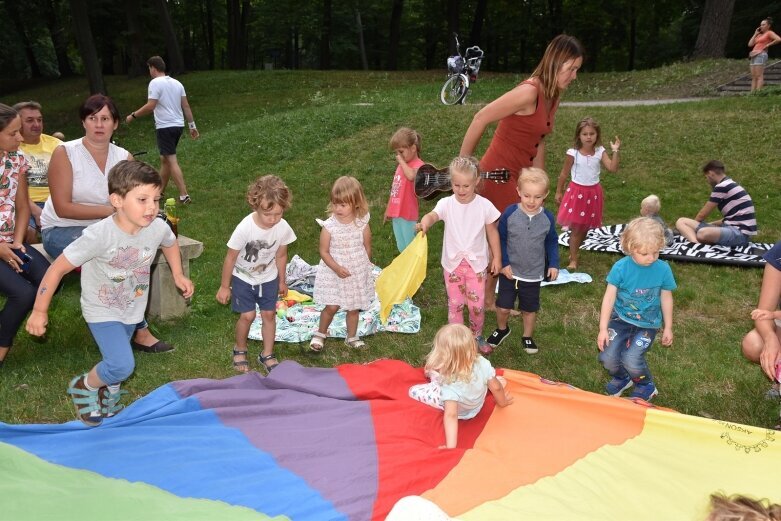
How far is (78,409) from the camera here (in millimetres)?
4691

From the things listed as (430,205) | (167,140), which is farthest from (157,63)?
(430,205)

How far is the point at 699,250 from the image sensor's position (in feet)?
30.1

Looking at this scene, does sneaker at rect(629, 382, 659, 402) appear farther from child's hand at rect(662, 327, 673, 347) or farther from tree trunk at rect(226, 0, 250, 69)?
tree trunk at rect(226, 0, 250, 69)

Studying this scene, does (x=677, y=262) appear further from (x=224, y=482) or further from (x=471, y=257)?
(x=224, y=482)

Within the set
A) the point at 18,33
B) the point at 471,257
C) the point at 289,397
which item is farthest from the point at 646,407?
the point at 18,33

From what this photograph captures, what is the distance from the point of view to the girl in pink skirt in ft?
28.5

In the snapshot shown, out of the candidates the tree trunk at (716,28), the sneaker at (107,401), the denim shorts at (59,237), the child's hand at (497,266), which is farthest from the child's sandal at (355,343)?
the tree trunk at (716,28)

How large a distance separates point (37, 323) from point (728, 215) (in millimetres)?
8758

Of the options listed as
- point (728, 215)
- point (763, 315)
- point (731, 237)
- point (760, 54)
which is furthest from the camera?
point (760, 54)

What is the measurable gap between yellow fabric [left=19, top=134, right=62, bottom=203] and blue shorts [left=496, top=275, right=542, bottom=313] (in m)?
5.91

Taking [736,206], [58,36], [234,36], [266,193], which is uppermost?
[234,36]

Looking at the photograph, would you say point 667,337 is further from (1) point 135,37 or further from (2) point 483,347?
(1) point 135,37

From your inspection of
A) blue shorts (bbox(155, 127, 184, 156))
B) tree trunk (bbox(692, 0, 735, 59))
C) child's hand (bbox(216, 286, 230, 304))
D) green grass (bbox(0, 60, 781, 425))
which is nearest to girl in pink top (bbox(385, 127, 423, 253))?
green grass (bbox(0, 60, 781, 425))

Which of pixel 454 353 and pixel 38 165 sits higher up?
pixel 38 165
